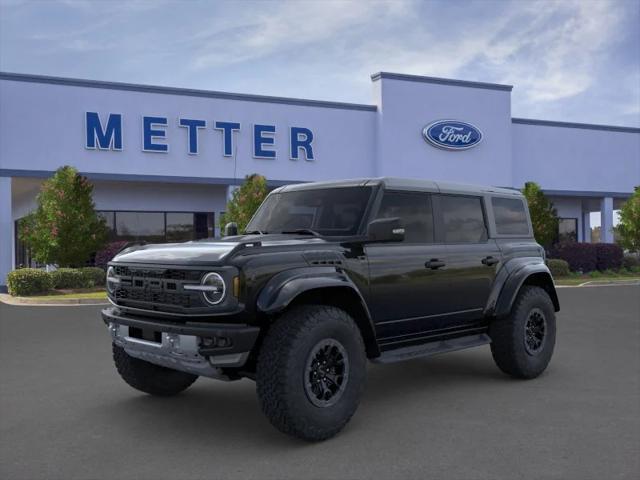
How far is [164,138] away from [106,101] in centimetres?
235

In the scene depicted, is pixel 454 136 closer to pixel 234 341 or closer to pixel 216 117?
pixel 216 117

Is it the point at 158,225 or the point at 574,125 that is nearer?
the point at 158,225

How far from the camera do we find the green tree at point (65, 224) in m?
19.6

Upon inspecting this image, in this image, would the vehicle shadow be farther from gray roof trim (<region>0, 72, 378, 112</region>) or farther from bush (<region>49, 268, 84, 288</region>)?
gray roof trim (<region>0, 72, 378, 112</region>)

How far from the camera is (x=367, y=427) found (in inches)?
200

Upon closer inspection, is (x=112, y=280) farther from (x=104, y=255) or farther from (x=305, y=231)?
(x=104, y=255)

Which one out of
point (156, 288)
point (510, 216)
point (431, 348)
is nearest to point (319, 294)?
point (156, 288)

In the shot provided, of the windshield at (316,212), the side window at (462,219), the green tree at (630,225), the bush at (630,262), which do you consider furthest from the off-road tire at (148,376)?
the bush at (630,262)

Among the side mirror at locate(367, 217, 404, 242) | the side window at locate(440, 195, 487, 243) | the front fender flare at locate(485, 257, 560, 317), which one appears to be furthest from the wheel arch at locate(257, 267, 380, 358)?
the front fender flare at locate(485, 257, 560, 317)

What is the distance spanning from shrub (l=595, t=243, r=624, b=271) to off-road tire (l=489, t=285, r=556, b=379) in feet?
78.4

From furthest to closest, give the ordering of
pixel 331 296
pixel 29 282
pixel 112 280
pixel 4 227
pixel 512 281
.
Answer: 1. pixel 4 227
2. pixel 29 282
3. pixel 512 281
4. pixel 112 280
5. pixel 331 296

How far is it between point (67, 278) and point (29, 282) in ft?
3.65

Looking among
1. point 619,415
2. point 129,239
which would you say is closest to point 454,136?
point 129,239

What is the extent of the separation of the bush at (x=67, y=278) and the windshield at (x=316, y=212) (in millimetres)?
14400
